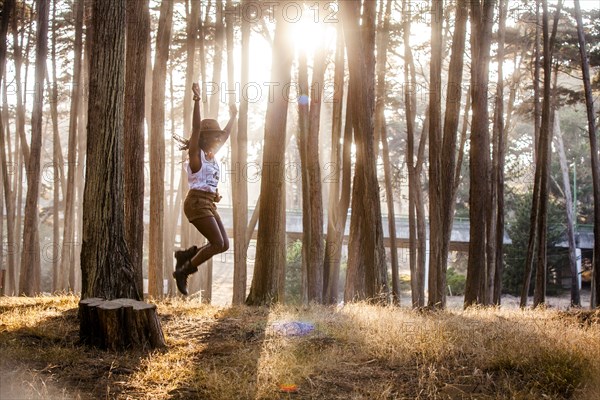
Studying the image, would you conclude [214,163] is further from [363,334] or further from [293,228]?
A: [293,228]

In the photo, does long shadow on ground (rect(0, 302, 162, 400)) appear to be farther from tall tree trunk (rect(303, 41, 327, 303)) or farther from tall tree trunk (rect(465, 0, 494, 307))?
tall tree trunk (rect(465, 0, 494, 307))

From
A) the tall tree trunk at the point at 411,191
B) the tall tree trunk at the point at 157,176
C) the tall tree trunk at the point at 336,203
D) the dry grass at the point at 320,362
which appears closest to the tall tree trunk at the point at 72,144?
the tall tree trunk at the point at 157,176

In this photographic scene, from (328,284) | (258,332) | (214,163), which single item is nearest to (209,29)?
(328,284)

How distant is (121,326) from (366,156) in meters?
5.97

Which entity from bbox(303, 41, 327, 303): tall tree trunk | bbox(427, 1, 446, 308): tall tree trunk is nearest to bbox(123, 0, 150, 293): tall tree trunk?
bbox(303, 41, 327, 303): tall tree trunk

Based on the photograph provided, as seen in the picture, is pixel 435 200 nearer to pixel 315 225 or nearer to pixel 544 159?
pixel 315 225

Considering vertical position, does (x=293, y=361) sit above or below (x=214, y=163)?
below

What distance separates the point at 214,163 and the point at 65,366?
3.03 m

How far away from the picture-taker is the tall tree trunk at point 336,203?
15.0 meters

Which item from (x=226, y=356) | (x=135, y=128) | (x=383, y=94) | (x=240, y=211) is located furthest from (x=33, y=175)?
(x=226, y=356)

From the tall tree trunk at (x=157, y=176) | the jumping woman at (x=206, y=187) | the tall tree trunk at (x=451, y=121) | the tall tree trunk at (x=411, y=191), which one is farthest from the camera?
the tall tree trunk at (x=411, y=191)

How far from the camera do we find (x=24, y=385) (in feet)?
16.9

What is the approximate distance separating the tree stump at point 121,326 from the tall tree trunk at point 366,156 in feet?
15.8

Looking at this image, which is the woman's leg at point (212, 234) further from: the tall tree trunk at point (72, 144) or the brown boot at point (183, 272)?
the tall tree trunk at point (72, 144)
